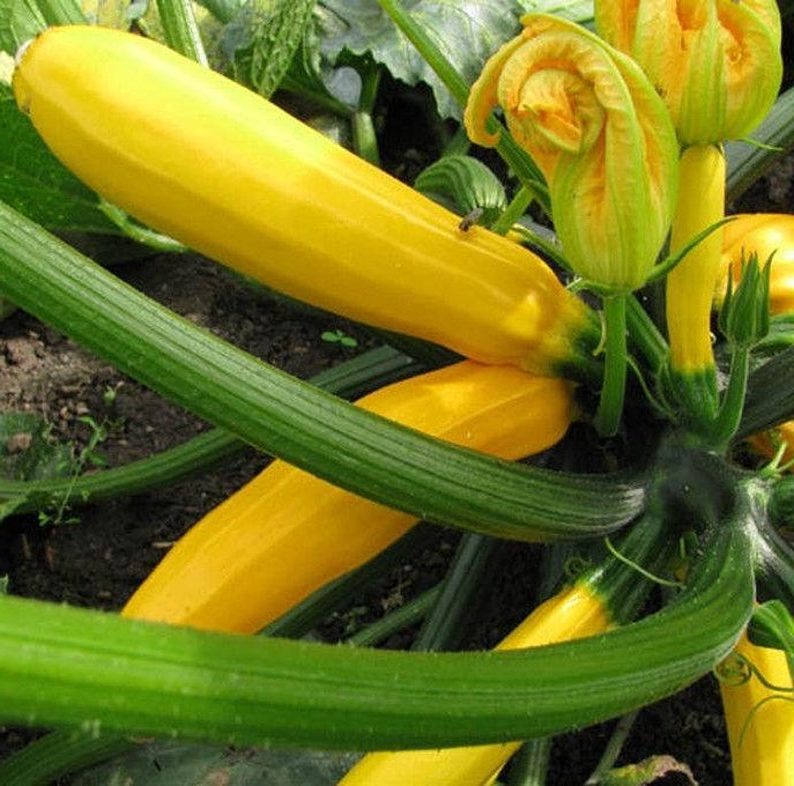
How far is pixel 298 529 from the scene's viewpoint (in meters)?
1.40

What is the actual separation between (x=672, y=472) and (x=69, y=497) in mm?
845

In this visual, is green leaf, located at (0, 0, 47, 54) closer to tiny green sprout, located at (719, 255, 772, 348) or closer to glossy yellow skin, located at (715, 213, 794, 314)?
glossy yellow skin, located at (715, 213, 794, 314)

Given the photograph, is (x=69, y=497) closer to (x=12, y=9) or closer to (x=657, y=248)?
(x=12, y=9)

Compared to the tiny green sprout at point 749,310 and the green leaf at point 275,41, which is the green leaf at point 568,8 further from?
the tiny green sprout at point 749,310

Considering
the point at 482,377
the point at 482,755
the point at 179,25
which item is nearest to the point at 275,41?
the point at 179,25

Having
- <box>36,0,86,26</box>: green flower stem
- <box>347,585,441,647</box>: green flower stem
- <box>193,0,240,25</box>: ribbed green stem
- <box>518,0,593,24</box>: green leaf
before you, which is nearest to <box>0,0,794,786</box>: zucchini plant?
<box>347,585,441,647</box>: green flower stem

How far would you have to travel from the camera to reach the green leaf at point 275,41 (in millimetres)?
1837

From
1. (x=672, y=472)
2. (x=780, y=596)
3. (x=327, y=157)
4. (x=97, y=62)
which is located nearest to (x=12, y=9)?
(x=97, y=62)

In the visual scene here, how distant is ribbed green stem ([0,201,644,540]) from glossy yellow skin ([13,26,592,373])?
0.65 feet

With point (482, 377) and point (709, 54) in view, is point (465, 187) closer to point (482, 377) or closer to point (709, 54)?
point (482, 377)

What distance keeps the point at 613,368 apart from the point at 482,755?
1.34 ft

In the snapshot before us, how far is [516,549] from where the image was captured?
1878mm

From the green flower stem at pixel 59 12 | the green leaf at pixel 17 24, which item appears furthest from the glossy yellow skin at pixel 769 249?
the green leaf at pixel 17 24

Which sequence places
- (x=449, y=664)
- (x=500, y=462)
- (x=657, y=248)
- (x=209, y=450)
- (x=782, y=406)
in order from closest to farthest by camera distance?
(x=449, y=664), (x=657, y=248), (x=500, y=462), (x=782, y=406), (x=209, y=450)
